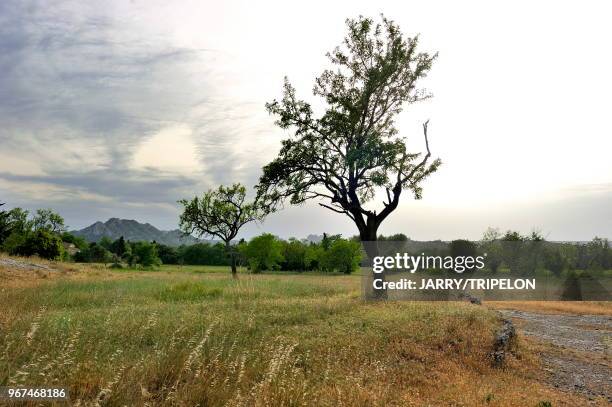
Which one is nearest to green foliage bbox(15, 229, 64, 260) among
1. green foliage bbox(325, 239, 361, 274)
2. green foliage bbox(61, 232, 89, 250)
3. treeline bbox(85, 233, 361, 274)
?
treeline bbox(85, 233, 361, 274)

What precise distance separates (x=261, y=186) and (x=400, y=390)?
16.9 metres

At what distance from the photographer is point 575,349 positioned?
16125 millimetres

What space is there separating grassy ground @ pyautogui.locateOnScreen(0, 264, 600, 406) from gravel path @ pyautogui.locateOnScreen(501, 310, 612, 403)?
87cm

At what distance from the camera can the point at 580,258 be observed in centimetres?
6694

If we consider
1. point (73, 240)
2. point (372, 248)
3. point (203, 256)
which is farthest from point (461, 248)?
point (73, 240)

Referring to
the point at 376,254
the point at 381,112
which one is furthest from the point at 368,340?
the point at 381,112

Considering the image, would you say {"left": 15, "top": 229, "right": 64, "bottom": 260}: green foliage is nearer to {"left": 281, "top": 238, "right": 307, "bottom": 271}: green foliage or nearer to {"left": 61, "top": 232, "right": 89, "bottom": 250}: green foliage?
{"left": 281, "top": 238, "right": 307, "bottom": 271}: green foliage

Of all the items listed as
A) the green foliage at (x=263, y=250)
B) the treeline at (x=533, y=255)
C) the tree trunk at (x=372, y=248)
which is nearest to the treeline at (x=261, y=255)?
the green foliage at (x=263, y=250)

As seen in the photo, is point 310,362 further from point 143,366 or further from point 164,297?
point 164,297

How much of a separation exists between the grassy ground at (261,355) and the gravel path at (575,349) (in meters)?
0.87

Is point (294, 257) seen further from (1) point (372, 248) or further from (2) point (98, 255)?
(1) point (372, 248)

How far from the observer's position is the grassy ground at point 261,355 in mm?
6715

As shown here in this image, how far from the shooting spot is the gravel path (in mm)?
11812

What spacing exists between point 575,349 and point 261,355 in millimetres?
13489
